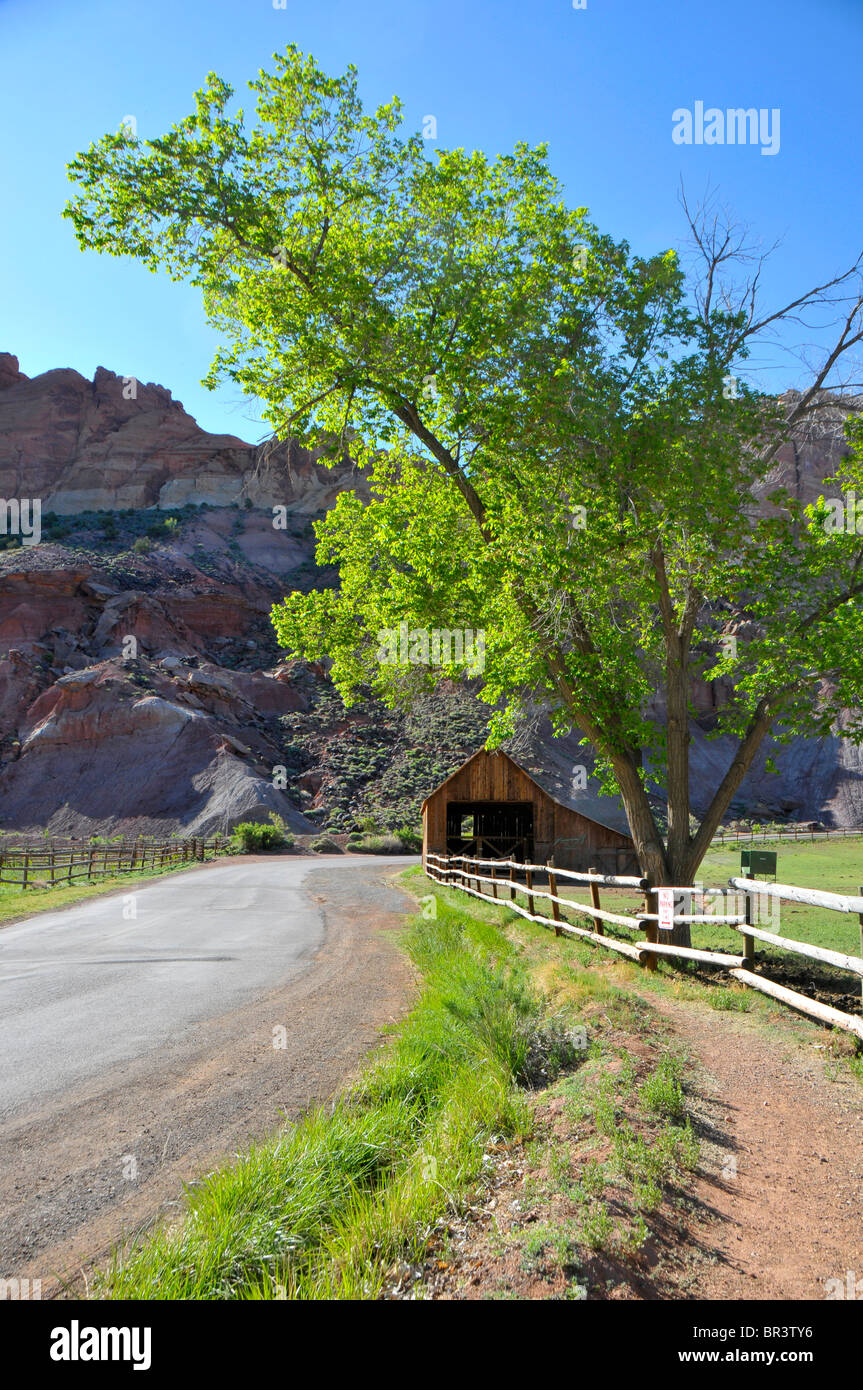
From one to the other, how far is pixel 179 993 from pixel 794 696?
30.2 feet

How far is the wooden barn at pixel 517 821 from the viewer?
29984 millimetres

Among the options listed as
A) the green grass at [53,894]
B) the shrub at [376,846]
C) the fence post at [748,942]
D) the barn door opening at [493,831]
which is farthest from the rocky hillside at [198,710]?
the fence post at [748,942]

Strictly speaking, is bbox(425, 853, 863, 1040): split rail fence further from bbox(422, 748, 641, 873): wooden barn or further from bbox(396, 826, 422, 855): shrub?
bbox(396, 826, 422, 855): shrub

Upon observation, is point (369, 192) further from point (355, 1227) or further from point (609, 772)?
point (355, 1227)

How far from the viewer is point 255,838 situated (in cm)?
4144

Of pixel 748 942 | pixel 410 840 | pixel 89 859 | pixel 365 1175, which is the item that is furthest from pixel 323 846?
pixel 365 1175

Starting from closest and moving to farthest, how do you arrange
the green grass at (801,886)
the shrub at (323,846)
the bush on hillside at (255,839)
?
the green grass at (801,886), the bush on hillside at (255,839), the shrub at (323,846)

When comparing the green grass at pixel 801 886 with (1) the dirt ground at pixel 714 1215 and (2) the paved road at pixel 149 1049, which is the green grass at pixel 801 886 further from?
(1) the dirt ground at pixel 714 1215

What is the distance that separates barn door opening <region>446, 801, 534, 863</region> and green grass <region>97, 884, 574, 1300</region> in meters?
23.9

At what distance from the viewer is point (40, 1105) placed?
519 centimetres

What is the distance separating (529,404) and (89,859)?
3086 centimetres

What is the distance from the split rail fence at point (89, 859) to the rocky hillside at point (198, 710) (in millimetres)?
7376

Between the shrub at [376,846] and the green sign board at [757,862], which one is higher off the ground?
the green sign board at [757,862]

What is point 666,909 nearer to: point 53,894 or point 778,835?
point 53,894
